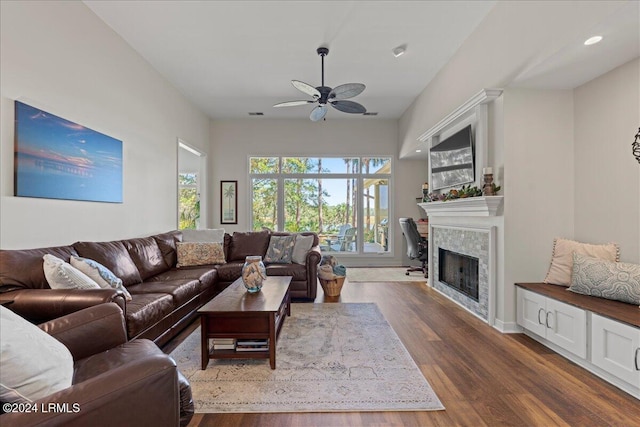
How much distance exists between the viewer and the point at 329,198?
7113 millimetres

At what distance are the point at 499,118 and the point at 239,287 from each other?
10.0 feet

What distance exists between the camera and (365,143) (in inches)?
275

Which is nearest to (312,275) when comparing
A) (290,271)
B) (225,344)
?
(290,271)

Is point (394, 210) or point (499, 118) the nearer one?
point (499, 118)

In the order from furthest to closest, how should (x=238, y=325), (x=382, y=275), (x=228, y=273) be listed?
1. (x=382, y=275)
2. (x=228, y=273)
3. (x=238, y=325)

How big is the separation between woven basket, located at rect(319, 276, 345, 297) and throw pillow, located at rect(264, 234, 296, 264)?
592mm

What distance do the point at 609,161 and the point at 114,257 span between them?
459cm

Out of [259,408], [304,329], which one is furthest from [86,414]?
[304,329]

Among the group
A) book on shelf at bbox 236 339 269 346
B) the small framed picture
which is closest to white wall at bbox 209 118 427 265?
the small framed picture

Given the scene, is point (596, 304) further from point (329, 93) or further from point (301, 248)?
point (329, 93)

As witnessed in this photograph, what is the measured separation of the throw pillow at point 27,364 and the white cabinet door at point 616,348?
293cm

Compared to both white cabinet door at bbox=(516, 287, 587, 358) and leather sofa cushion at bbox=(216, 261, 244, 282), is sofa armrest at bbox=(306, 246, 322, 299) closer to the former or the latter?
leather sofa cushion at bbox=(216, 261, 244, 282)

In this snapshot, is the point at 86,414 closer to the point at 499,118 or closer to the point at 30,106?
the point at 30,106

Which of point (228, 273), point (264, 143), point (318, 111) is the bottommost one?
point (228, 273)
